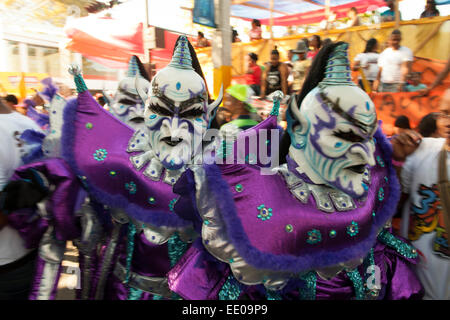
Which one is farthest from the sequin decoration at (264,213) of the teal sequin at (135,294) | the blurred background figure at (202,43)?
the blurred background figure at (202,43)

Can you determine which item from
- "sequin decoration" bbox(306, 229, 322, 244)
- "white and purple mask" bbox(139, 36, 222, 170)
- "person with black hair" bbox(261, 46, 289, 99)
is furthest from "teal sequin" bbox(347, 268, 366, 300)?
"person with black hair" bbox(261, 46, 289, 99)

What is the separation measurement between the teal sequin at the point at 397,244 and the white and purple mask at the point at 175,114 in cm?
102

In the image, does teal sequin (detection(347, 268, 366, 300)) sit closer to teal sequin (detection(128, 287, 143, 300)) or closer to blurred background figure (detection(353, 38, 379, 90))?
teal sequin (detection(128, 287, 143, 300))

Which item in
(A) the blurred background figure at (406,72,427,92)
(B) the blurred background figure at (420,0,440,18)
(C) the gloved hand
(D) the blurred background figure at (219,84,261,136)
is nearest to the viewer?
(C) the gloved hand

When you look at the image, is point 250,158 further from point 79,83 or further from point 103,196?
point 79,83

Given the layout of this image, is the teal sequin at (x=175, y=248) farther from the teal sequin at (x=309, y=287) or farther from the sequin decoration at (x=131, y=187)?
the teal sequin at (x=309, y=287)

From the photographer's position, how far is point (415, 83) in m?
4.00

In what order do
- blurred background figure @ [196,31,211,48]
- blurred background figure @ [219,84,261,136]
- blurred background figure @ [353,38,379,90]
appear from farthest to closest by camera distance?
blurred background figure @ [196,31,211,48]
blurred background figure @ [353,38,379,90]
blurred background figure @ [219,84,261,136]

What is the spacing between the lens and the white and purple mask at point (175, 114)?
157 cm

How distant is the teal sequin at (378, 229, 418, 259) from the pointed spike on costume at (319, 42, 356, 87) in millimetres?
784

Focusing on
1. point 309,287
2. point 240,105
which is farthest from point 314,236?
point 240,105

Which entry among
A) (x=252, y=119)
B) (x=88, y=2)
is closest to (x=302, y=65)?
(x=252, y=119)

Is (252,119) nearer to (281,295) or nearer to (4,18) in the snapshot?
(281,295)

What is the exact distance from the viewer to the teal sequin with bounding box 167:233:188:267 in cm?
164
